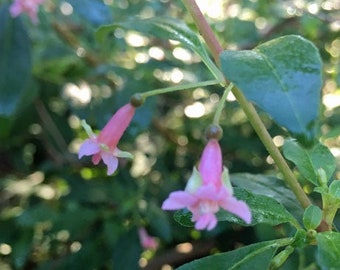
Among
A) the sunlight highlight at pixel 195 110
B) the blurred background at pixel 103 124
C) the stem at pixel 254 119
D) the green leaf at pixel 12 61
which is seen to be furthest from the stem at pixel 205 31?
the sunlight highlight at pixel 195 110

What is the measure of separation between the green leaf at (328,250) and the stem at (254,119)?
6cm

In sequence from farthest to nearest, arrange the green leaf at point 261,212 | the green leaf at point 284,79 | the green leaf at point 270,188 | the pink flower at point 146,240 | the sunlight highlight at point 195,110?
1. the sunlight highlight at point 195,110
2. the pink flower at point 146,240
3. the green leaf at point 270,188
4. the green leaf at point 261,212
5. the green leaf at point 284,79

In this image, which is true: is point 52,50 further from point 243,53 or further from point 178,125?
point 243,53

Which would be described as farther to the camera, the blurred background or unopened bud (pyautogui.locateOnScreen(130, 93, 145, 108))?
the blurred background

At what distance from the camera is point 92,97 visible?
1.67 m

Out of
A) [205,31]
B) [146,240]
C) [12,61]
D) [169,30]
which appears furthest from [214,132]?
[12,61]

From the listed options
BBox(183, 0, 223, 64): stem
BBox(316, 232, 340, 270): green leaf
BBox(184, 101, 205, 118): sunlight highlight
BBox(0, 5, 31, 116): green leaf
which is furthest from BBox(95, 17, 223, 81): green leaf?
BBox(184, 101, 205, 118): sunlight highlight

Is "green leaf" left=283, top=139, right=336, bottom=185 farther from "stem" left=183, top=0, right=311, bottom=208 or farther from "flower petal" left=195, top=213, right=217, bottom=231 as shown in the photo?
"flower petal" left=195, top=213, right=217, bottom=231

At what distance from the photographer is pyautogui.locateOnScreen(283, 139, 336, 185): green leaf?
3.01 feet

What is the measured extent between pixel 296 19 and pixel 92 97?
551 mm

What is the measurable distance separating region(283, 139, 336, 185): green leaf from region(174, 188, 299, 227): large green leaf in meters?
0.08

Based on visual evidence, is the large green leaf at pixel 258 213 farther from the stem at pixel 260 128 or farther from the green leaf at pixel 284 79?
the green leaf at pixel 284 79

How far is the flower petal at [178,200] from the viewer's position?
69 cm

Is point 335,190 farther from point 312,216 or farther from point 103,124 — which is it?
point 103,124
